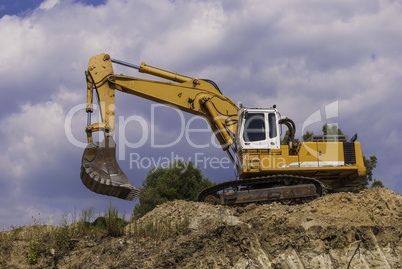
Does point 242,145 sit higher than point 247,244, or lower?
higher

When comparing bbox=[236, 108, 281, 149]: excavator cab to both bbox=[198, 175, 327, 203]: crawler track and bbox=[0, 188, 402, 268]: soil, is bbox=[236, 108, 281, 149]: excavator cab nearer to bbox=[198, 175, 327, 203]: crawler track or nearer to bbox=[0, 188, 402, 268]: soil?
bbox=[198, 175, 327, 203]: crawler track

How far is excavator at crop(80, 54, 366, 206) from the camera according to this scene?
13.6 m

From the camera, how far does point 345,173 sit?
1479 cm

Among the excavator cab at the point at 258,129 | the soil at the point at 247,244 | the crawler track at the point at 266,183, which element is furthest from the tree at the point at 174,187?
the soil at the point at 247,244

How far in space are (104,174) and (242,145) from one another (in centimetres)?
424

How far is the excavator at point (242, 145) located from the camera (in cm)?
1359

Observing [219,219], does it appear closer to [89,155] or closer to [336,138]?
[89,155]

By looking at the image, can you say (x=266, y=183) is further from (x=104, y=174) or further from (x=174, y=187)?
(x=174, y=187)

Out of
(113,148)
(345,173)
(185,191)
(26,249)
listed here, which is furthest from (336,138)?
(185,191)

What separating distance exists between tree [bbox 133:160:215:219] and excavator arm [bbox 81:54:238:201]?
996cm

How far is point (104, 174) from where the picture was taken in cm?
1276

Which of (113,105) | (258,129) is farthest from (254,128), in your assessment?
(113,105)

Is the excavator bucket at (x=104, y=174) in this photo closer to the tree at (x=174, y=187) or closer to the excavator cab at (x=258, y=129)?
the excavator cab at (x=258, y=129)

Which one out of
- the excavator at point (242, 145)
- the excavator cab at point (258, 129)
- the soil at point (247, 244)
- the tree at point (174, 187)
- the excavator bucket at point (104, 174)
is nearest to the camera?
the soil at point (247, 244)
